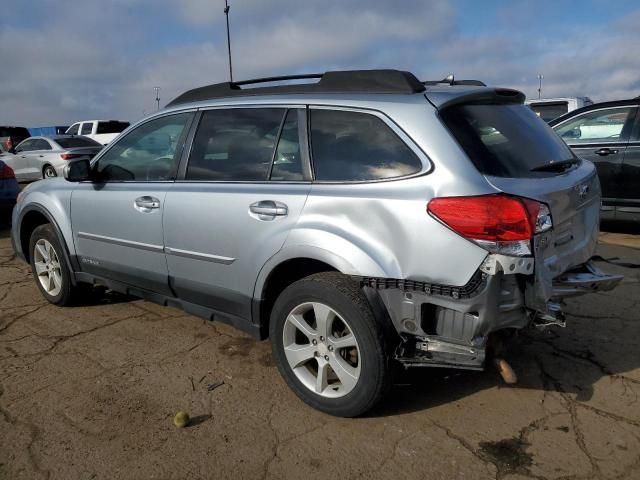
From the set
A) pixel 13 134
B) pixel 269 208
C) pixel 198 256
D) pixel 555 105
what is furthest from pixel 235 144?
pixel 13 134

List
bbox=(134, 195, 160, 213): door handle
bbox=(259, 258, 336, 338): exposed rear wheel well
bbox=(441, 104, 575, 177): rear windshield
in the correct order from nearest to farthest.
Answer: bbox=(441, 104, 575, 177): rear windshield, bbox=(259, 258, 336, 338): exposed rear wheel well, bbox=(134, 195, 160, 213): door handle

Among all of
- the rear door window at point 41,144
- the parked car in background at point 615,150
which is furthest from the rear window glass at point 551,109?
the rear door window at point 41,144

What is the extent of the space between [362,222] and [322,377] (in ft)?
3.01

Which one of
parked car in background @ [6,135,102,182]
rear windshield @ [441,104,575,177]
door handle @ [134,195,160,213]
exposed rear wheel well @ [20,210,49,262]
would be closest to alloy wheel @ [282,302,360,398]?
rear windshield @ [441,104,575,177]

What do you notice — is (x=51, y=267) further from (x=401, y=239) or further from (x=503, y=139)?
(x=503, y=139)

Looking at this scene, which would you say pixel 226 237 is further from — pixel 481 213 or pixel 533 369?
pixel 533 369

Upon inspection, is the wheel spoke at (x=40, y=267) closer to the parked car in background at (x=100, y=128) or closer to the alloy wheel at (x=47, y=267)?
the alloy wheel at (x=47, y=267)

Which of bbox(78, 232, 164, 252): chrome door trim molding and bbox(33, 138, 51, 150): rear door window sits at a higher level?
bbox(33, 138, 51, 150): rear door window

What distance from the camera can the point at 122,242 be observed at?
3.96m

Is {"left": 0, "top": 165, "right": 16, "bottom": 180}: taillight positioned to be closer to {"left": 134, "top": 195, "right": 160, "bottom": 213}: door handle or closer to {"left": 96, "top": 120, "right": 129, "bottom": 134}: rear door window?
{"left": 134, "top": 195, "right": 160, "bottom": 213}: door handle

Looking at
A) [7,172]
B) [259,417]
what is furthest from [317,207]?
[7,172]

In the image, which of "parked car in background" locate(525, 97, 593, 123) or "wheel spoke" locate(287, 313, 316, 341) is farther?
"parked car in background" locate(525, 97, 593, 123)

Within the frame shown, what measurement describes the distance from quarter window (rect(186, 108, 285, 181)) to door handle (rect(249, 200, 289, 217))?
19 centimetres

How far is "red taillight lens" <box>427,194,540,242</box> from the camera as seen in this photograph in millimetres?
2379
